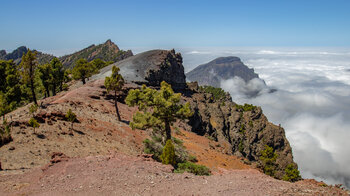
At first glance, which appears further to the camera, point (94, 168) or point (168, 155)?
point (168, 155)

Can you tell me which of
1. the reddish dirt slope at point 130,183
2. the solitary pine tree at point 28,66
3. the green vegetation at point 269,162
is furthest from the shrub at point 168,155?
the green vegetation at point 269,162

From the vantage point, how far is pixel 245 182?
10680mm

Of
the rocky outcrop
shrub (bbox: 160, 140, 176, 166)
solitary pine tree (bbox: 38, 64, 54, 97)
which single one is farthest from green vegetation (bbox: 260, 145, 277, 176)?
solitary pine tree (bbox: 38, 64, 54, 97)

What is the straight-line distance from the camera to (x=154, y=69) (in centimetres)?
5841

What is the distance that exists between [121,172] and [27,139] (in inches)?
381


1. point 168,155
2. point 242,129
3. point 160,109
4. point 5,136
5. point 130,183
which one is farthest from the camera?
point 242,129

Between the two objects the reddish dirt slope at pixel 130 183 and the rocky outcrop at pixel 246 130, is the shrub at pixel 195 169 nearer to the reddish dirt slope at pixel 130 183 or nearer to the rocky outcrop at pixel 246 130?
the reddish dirt slope at pixel 130 183

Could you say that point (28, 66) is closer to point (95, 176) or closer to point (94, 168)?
point (94, 168)

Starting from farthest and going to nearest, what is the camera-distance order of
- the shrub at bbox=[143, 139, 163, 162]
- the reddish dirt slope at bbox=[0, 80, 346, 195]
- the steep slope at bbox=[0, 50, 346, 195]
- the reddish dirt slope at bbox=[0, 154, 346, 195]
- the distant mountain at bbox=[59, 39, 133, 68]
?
1. the distant mountain at bbox=[59, 39, 133, 68]
2. the shrub at bbox=[143, 139, 163, 162]
3. the steep slope at bbox=[0, 50, 346, 195]
4. the reddish dirt slope at bbox=[0, 80, 346, 195]
5. the reddish dirt slope at bbox=[0, 154, 346, 195]

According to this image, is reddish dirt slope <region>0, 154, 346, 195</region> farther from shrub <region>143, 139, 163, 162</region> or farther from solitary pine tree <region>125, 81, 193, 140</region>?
shrub <region>143, 139, 163, 162</region>

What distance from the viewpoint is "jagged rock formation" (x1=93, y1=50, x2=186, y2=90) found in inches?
2229

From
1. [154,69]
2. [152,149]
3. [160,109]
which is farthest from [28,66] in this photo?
[154,69]

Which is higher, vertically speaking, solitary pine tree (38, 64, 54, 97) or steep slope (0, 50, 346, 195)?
solitary pine tree (38, 64, 54, 97)

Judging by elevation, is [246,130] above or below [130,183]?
below
